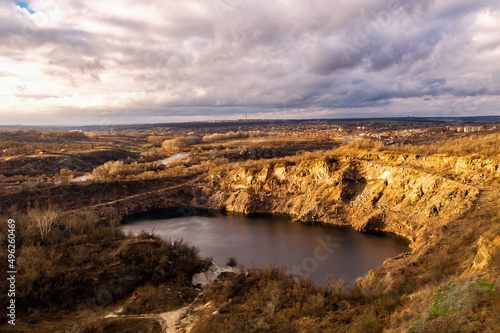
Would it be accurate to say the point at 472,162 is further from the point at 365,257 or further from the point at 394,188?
the point at 365,257

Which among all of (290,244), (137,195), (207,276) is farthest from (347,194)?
(137,195)

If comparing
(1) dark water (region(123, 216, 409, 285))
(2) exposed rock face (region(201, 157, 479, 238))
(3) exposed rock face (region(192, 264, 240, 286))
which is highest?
(2) exposed rock face (region(201, 157, 479, 238))

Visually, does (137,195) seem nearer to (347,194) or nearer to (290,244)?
(290,244)

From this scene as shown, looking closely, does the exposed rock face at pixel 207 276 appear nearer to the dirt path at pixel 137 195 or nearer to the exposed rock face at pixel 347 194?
the exposed rock face at pixel 347 194

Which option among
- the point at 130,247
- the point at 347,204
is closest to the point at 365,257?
the point at 347,204

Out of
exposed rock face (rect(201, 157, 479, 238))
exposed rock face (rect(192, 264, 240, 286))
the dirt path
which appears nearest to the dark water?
exposed rock face (rect(201, 157, 479, 238))

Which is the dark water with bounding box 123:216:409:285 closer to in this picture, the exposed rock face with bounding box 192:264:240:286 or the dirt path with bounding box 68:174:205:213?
the exposed rock face with bounding box 192:264:240:286

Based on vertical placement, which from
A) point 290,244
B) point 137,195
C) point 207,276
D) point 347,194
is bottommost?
point 290,244
